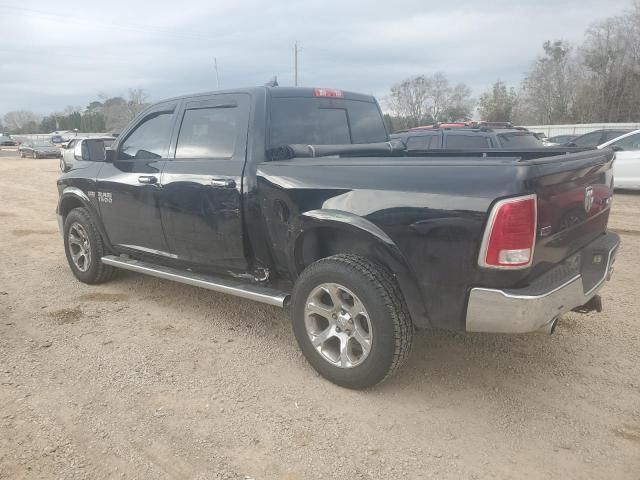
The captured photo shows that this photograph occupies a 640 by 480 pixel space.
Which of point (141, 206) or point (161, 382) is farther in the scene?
point (141, 206)

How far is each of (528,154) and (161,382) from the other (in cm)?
Result: 310

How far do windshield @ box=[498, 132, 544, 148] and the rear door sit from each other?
6066 mm

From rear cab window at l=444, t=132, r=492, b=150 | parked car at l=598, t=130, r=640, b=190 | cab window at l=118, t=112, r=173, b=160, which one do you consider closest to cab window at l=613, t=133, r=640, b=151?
parked car at l=598, t=130, r=640, b=190

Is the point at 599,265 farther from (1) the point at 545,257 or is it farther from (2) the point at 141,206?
(2) the point at 141,206

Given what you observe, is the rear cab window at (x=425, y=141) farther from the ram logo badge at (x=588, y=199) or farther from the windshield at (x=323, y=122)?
the ram logo badge at (x=588, y=199)

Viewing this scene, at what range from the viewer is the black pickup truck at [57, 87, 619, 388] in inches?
105

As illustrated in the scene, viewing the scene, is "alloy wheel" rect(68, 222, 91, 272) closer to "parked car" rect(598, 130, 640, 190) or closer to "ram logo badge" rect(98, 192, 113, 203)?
"ram logo badge" rect(98, 192, 113, 203)

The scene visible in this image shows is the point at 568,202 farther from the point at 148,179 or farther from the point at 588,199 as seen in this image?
the point at 148,179

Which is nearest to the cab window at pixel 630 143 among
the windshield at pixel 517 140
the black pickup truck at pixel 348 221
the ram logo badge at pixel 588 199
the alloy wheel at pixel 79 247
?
the windshield at pixel 517 140

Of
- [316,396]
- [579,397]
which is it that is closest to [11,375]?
[316,396]

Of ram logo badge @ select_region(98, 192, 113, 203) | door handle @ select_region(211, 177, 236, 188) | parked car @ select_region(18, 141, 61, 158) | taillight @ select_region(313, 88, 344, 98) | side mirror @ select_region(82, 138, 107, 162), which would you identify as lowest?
parked car @ select_region(18, 141, 61, 158)

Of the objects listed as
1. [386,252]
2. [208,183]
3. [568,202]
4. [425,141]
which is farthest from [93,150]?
[425,141]

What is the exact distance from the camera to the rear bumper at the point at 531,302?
8.66 feet

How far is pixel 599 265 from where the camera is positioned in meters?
3.31
